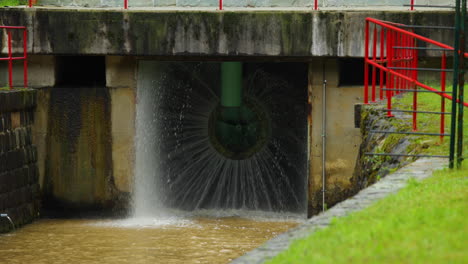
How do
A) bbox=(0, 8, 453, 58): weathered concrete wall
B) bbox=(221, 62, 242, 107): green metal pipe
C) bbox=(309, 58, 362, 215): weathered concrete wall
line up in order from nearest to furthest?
bbox=(0, 8, 453, 58): weathered concrete wall, bbox=(309, 58, 362, 215): weathered concrete wall, bbox=(221, 62, 242, 107): green metal pipe

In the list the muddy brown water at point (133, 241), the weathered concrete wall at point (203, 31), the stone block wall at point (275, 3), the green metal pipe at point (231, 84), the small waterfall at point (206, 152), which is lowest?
the muddy brown water at point (133, 241)

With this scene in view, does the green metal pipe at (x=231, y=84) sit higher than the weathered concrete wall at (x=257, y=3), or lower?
lower

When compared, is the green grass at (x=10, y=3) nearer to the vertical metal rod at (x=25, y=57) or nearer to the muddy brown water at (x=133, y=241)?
the vertical metal rod at (x=25, y=57)

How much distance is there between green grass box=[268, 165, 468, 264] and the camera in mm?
5316

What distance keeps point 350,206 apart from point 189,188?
1087 cm

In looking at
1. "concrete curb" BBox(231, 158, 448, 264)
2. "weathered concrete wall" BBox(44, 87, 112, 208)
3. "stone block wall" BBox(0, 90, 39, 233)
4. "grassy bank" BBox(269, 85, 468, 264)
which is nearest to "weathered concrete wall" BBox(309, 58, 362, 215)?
"weathered concrete wall" BBox(44, 87, 112, 208)

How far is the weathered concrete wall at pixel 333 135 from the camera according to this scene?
15859 millimetres

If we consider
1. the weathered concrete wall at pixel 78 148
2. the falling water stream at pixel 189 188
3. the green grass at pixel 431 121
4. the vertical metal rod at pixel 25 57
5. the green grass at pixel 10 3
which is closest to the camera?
the green grass at pixel 431 121

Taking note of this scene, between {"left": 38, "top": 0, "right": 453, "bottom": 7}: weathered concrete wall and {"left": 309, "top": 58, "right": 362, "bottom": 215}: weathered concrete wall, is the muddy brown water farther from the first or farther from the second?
{"left": 38, "top": 0, "right": 453, "bottom": 7}: weathered concrete wall

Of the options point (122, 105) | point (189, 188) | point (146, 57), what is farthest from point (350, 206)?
point (189, 188)

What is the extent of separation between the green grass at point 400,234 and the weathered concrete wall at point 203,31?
7923 millimetres

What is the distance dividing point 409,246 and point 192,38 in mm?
10242

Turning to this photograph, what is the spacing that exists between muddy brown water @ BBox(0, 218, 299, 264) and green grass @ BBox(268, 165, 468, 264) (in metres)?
6.15

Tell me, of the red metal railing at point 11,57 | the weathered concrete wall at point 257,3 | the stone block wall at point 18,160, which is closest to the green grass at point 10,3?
the weathered concrete wall at point 257,3
